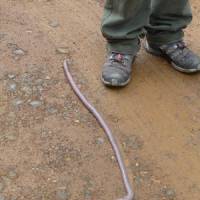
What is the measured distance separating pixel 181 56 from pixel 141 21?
42 centimetres

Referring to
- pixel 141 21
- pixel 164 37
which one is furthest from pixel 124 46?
pixel 164 37

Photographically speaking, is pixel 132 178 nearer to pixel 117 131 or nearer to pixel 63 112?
pixel 117 131

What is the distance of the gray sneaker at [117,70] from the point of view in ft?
9.87

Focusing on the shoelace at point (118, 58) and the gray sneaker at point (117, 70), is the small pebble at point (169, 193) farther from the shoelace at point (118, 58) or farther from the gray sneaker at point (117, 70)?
the shoelace at point (118, 58)

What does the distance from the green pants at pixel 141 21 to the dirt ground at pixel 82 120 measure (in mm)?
210

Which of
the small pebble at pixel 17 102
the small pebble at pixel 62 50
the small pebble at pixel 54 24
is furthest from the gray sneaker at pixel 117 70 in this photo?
the small pebble at pixel 54 24

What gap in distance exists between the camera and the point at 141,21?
2.97 meters

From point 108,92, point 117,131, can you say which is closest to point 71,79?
point 108,92

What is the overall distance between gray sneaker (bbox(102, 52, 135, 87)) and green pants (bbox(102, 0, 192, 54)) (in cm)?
5

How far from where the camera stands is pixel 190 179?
98.9 inches

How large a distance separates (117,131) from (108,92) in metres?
0.35

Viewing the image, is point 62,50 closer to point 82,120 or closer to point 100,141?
point 82,120

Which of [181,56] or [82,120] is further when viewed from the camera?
[181,56]

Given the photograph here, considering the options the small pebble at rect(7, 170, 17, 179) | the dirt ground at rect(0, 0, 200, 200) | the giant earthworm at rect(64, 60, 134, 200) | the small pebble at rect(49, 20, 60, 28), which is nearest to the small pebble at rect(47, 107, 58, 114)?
Result: the dirt ground at rect(0, 0, 200, 200)
